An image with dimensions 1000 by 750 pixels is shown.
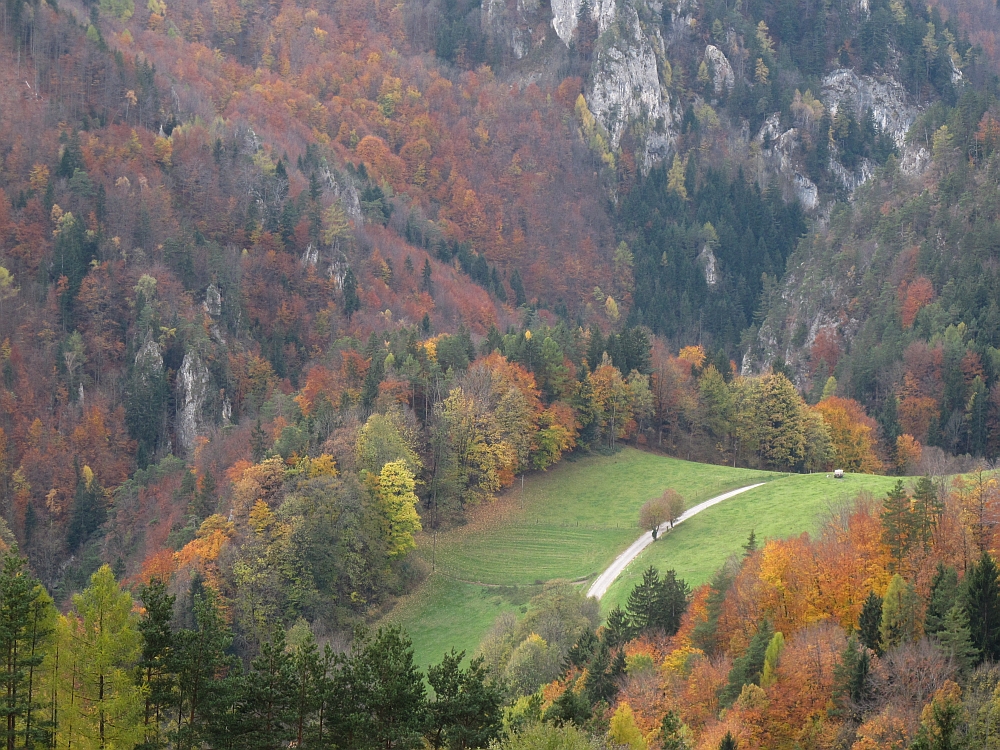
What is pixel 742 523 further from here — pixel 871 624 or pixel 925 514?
pixel 871 624

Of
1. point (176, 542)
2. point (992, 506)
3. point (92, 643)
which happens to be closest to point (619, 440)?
point (176, 542)

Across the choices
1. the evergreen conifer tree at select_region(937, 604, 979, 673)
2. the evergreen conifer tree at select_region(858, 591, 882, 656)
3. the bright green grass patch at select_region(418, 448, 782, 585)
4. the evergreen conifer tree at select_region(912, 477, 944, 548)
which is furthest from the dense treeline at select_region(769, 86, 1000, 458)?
the evergreen conifer tree at select_region(937, 604, 979, 673)

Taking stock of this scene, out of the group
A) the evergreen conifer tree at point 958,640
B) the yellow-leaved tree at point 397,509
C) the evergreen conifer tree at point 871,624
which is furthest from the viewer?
the yellow-leaved tree at point 397,509

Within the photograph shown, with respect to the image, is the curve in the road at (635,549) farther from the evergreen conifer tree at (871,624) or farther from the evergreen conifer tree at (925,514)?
the evergreen conifer tree at (871,624)

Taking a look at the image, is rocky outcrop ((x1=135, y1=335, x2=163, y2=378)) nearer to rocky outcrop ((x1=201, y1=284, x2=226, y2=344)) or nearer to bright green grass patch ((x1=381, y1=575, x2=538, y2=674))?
rocky outcrop ((x1=201, y1=284, x2=226, y2=344))

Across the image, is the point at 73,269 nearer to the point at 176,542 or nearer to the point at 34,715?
the point at 176,542

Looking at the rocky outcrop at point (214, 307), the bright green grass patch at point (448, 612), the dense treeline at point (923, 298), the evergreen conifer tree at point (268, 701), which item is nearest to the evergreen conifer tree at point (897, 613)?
the evergreen conifer tree at point (268, 701)
